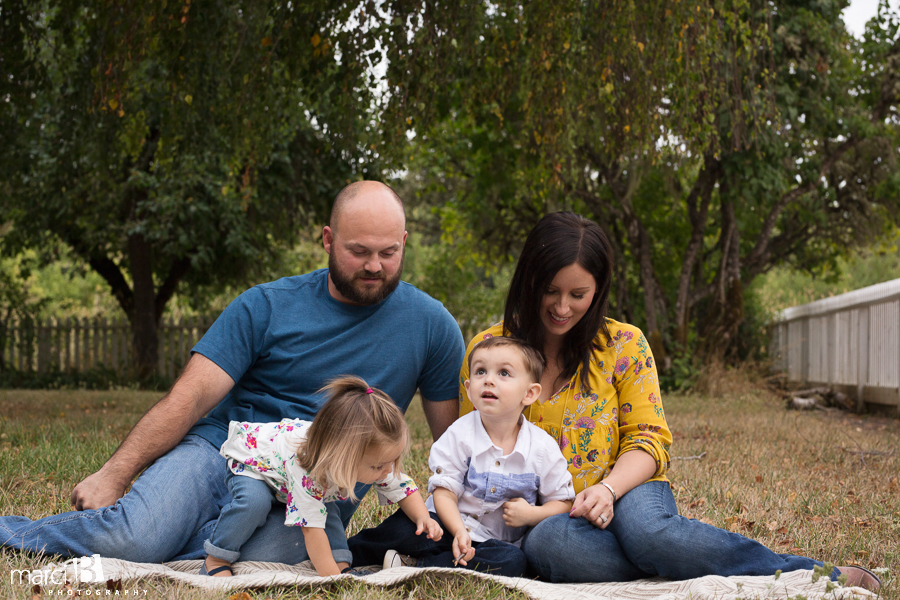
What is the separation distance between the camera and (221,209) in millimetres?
11484

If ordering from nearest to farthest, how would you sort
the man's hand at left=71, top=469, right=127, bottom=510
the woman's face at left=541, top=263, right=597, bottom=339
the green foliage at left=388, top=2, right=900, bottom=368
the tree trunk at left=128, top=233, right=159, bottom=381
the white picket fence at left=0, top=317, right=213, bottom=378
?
the man's hand at left=71, top=469, right=127, bottom=510
the woman's face at left=541, top=263, right=597, bottom=339
the green foliage at left=388, top=2, right=900, bottom=368
the tree trunk at left=128, top=233, right=159, bottom=381
the white picket fence at left=0, top=317, right=213, bottom=378

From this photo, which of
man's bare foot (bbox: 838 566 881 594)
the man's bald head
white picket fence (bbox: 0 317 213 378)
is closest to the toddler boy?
the man's bald head

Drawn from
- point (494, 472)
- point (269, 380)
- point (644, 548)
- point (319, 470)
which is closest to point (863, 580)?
point (644, 548)

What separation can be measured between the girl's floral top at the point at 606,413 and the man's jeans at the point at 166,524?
0.88 metres

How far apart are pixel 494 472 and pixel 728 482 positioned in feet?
8.10

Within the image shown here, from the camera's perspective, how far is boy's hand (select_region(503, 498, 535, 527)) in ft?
8.92

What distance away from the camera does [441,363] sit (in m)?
3.22

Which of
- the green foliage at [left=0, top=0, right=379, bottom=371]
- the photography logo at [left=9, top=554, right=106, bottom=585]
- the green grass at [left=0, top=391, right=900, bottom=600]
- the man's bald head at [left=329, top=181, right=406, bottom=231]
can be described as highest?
the green foliage at [left=0, top=0, right=379, bottom=371]

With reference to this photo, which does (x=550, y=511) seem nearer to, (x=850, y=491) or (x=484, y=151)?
(x=850, y=491)

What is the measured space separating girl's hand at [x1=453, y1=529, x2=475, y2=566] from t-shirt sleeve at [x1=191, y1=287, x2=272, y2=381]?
1.07 meters

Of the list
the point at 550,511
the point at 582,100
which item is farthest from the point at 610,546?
the point at 582,100

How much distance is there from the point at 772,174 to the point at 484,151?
4.57m

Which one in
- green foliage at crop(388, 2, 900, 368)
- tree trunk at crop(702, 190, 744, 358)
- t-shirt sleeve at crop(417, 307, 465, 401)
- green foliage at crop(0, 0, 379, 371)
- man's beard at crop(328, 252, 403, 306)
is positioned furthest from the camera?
tree trunk at crop(702, 190, 744, 358)

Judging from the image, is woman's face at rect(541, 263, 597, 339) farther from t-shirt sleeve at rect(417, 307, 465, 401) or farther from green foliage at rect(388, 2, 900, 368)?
green foliage at rect(388, 2, 900, 368)
